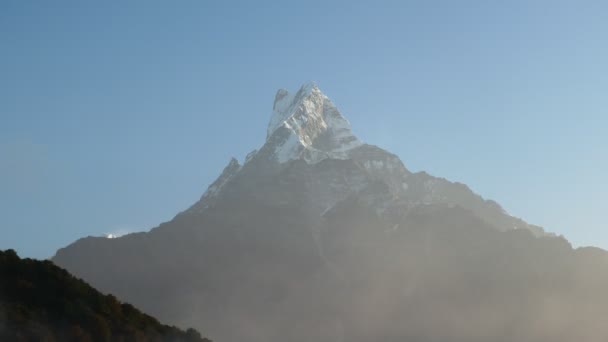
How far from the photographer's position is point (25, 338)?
2415 inches

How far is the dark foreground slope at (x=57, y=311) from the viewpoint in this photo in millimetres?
64312

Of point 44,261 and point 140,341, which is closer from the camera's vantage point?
point 140,341

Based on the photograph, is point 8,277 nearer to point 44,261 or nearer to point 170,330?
point 44,261

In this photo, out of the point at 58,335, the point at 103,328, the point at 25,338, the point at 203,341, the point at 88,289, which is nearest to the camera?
the point at 25,338

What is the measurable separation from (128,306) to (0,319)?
21888 mm

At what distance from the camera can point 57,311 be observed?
236 feet

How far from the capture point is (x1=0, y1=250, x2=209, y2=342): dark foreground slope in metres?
64.3

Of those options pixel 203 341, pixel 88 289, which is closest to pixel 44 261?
pixel 88 289

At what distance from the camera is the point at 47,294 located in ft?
243

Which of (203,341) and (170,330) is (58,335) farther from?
(203,341)

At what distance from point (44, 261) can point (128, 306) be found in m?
10.2

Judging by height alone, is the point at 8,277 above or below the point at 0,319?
above

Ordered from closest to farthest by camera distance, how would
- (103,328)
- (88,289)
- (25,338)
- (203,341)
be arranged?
(25,338)
(103,328)
(88,289)
(203,341)

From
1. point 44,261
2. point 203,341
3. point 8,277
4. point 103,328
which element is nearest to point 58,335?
point 103,328
